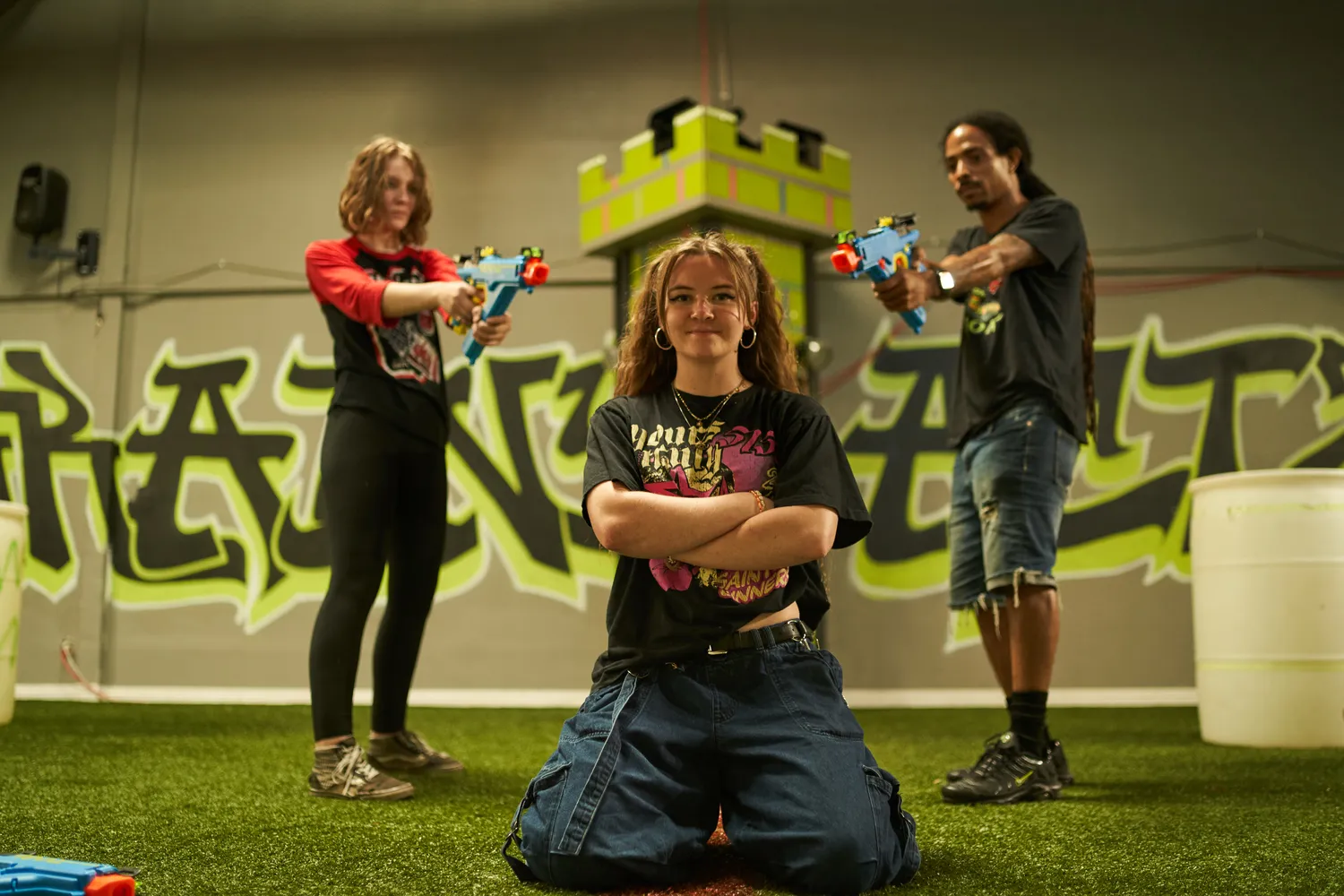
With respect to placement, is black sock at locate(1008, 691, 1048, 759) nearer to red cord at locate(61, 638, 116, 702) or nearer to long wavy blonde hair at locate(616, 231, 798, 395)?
long wavy blonde hair at locate(616, 231, 798, 395)

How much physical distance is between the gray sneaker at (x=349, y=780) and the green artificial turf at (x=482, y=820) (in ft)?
0.11

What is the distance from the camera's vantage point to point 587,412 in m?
4.89

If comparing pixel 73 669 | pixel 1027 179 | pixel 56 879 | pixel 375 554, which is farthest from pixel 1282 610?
pixel 73 669

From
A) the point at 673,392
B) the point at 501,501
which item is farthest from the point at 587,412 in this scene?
the point at 673,392

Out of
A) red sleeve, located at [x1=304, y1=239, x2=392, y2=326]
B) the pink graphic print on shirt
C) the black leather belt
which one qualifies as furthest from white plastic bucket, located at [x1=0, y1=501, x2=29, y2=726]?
the black leather belt

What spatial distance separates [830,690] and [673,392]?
53 cm

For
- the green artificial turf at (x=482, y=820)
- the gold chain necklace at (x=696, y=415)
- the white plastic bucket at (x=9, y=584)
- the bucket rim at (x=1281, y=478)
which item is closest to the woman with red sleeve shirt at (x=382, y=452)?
the green artificial turf at (x=482, y=820)

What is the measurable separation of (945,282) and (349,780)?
1.56m

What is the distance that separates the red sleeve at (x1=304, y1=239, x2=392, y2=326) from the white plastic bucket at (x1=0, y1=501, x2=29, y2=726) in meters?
1.57

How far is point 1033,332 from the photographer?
7.30 feet

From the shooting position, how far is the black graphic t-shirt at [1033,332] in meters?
2.21

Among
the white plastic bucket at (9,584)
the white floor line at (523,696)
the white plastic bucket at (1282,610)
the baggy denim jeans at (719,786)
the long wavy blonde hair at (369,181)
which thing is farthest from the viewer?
the white floor line at (523,696)

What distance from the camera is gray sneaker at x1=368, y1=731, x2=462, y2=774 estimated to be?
2381 millimetres

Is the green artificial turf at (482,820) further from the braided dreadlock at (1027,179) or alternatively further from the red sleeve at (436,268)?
the red sleeve at (436,268)
